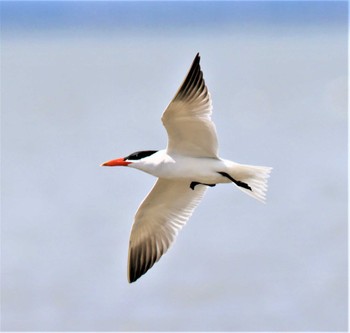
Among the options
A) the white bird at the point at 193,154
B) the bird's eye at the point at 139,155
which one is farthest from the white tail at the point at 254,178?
the bird's eye at the point at 139,155

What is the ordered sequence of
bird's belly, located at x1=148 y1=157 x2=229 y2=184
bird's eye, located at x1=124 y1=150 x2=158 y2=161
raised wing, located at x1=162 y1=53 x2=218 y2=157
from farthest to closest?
1. bird's eye, located at x1=124 y1=150 x2=158 y2=161
2. bird's belly, located at x1=148 y1=157 x2=229 y2=184
3. raised wing, located at x1=162 y1=53 x2=218 y2=157

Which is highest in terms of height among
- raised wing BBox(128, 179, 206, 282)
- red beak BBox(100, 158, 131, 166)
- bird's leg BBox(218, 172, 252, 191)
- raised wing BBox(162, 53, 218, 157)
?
raised wing BBox(162, 53, 218, 157)

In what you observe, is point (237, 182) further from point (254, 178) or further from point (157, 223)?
point (157, 223)

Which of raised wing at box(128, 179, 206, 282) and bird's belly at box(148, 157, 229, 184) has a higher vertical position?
bird's belly at box(148, 157, 229, 184)

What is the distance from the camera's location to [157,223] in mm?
8250

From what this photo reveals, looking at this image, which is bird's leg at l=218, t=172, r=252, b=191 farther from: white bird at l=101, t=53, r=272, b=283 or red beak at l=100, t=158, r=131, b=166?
red beak at l=100, t=158, r=131, b=166

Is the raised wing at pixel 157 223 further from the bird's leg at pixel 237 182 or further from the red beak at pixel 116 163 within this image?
the bird's leg at pixel 237 182

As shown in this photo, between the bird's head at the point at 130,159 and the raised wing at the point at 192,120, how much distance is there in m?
0.17

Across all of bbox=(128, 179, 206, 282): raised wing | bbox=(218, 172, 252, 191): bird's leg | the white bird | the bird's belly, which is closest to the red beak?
the white bird

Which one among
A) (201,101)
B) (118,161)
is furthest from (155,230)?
(201,101)

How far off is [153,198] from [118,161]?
2.17ft

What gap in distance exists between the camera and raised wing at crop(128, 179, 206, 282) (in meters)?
8.18

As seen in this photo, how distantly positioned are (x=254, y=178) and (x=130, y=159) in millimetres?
973

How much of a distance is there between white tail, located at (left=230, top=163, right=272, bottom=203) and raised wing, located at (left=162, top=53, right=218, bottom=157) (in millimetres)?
263
